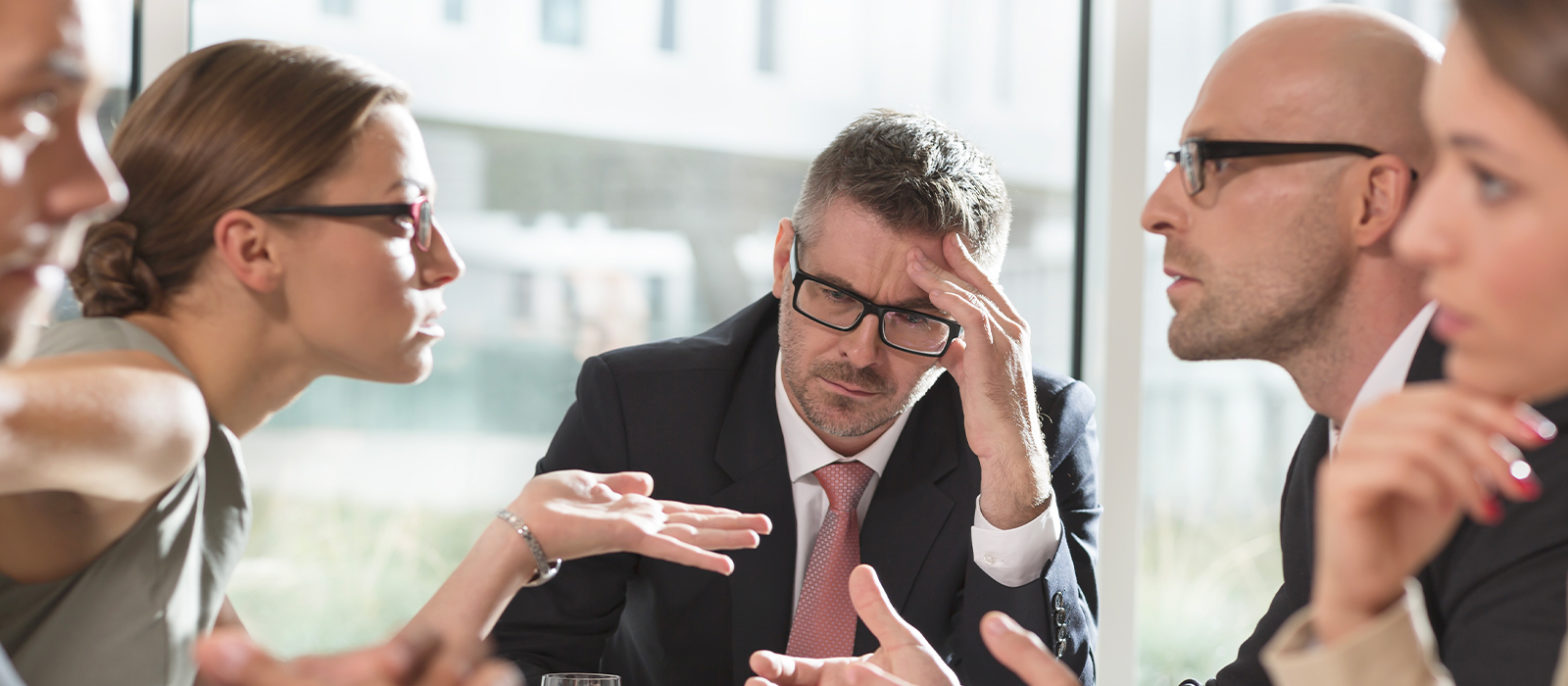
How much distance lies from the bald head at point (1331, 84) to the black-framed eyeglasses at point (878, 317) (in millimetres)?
600

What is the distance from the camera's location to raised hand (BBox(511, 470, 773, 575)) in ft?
5.73

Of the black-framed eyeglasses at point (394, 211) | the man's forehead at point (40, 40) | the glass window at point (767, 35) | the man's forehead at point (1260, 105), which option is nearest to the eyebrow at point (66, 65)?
the man's forehead at point (40, 40)

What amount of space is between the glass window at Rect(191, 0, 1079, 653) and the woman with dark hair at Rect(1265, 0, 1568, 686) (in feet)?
8.51

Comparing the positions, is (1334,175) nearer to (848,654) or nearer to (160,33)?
(848,654)

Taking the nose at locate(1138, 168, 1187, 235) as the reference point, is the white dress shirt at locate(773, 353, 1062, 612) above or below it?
below

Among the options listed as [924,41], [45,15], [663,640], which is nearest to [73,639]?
[45,15]

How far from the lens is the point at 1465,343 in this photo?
0.93 m

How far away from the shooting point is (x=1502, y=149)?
89 cm

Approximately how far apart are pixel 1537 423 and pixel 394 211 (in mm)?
1437

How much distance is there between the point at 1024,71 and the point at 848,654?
2.22m

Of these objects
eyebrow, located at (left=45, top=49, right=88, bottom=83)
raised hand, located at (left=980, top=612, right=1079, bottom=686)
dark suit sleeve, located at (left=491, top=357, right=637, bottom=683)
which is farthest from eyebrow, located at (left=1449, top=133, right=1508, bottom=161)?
dark suit sleeve, located at (left=491, top=357, right=637, bottom=683)

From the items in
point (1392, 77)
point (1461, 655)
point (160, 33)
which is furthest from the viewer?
point (160, 33)

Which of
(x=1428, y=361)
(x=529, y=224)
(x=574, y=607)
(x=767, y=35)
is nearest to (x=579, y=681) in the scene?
(x=574, y=607)

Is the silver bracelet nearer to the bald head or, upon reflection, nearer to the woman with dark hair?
the woman with dark hair
